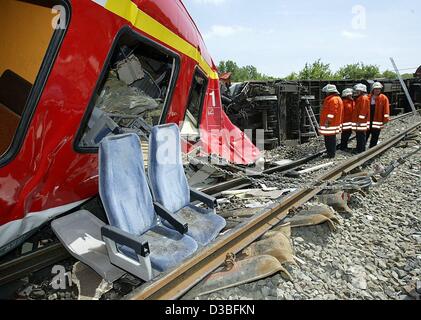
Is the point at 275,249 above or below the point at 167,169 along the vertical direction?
below

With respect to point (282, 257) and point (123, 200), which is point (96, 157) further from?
point (282, 257)

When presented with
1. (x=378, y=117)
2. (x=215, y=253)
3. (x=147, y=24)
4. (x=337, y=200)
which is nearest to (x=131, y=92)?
(x=147, y=24)

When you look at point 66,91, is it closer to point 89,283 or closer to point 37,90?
point 37,90

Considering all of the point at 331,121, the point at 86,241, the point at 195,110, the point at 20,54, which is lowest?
the point at 86,241

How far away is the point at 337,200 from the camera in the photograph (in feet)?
14.5

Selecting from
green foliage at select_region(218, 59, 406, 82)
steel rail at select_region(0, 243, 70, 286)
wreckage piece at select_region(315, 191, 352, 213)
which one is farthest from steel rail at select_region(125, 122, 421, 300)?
green foliage at select_region(218, 59, 406, 82)

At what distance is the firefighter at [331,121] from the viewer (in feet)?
29.4

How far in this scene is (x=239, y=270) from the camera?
2.83 m

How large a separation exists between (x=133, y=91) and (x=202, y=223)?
194cm

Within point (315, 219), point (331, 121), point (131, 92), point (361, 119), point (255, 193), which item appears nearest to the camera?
point (315, 219)

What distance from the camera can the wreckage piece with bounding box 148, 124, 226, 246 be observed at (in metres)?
3.73

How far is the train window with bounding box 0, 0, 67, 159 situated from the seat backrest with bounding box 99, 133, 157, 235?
27.4 inches

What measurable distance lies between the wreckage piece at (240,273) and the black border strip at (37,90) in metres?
1.71
